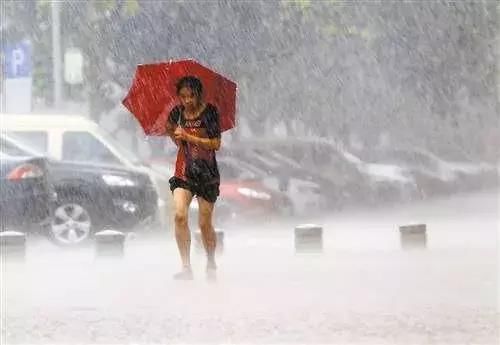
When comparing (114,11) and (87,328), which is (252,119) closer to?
(114,11)

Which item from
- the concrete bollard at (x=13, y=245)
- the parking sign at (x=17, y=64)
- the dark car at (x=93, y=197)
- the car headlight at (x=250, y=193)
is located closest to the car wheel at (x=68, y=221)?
the dark car at (x=93, y=197)

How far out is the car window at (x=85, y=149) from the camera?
12312 millimetres

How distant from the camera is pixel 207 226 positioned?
188 inches

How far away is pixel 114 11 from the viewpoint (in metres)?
14.3

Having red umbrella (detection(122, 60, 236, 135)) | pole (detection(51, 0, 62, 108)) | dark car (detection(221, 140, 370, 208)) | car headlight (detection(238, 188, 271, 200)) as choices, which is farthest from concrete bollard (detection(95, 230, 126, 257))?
red umbrella (detection(122, 60, 236, 135))

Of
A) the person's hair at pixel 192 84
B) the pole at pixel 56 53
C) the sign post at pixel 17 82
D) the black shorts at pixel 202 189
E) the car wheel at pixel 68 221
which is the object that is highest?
the pole at pixel 56 53

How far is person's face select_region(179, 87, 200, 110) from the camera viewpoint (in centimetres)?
459

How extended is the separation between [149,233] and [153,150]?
0.88 m

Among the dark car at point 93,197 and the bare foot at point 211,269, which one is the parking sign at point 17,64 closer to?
the dark car at point 93,197

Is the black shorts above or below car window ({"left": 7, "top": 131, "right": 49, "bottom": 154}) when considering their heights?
below

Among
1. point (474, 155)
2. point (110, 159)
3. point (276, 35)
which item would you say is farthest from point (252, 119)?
point (110, 159)

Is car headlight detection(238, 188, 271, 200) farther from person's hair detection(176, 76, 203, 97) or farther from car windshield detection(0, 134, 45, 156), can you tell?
person's hair detection(176, 76, 203, 97)

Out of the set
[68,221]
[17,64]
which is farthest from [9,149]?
[17,64]

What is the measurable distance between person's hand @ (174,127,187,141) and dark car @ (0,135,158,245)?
22.8 ft
